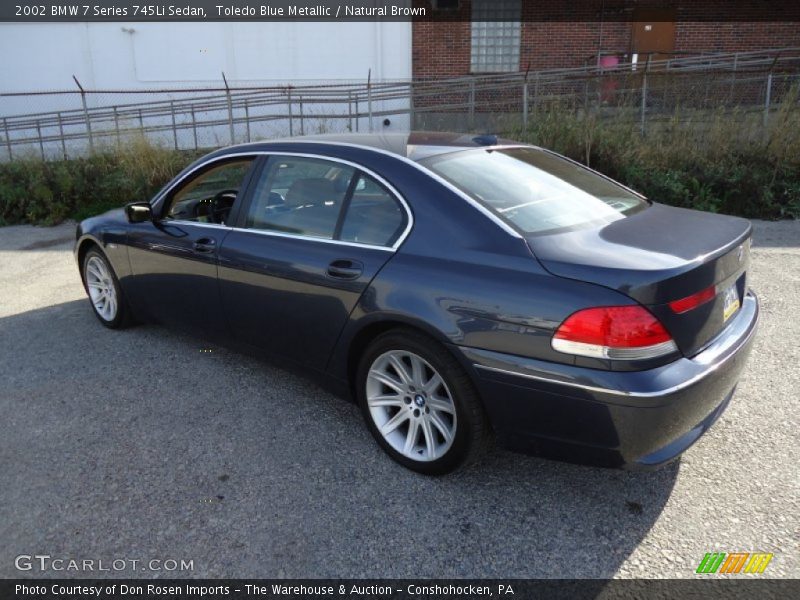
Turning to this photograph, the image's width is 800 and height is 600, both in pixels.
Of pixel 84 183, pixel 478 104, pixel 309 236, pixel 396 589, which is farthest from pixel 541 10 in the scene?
pixel 396 589

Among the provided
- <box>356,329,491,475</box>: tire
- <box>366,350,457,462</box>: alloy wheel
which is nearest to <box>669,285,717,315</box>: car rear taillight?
<box>356,329,491,475</box>: tire

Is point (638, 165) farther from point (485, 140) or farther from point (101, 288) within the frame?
point (101, 288)

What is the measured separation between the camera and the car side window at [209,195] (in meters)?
4.00

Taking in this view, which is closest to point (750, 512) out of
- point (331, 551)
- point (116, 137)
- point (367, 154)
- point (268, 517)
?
point (331, 551)

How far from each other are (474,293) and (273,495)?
1.32m

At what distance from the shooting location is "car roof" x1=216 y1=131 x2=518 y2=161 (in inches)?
128

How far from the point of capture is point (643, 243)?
2.62 m

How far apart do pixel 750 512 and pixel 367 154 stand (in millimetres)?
2439

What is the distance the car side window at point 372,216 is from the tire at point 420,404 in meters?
0.49

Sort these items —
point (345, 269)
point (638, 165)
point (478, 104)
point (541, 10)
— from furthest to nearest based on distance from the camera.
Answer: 1. point (541, 10)
2. point (478, 104)
3. point (638, 165)
4. point (345, 269)

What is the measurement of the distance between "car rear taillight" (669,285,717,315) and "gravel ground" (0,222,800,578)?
0.91 meters

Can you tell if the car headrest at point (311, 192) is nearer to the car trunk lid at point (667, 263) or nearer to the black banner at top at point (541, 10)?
the car trunk lid at point (667, 263)

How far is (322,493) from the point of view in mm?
2840

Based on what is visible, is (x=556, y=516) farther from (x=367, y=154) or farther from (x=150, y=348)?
(x=150, y=348)
